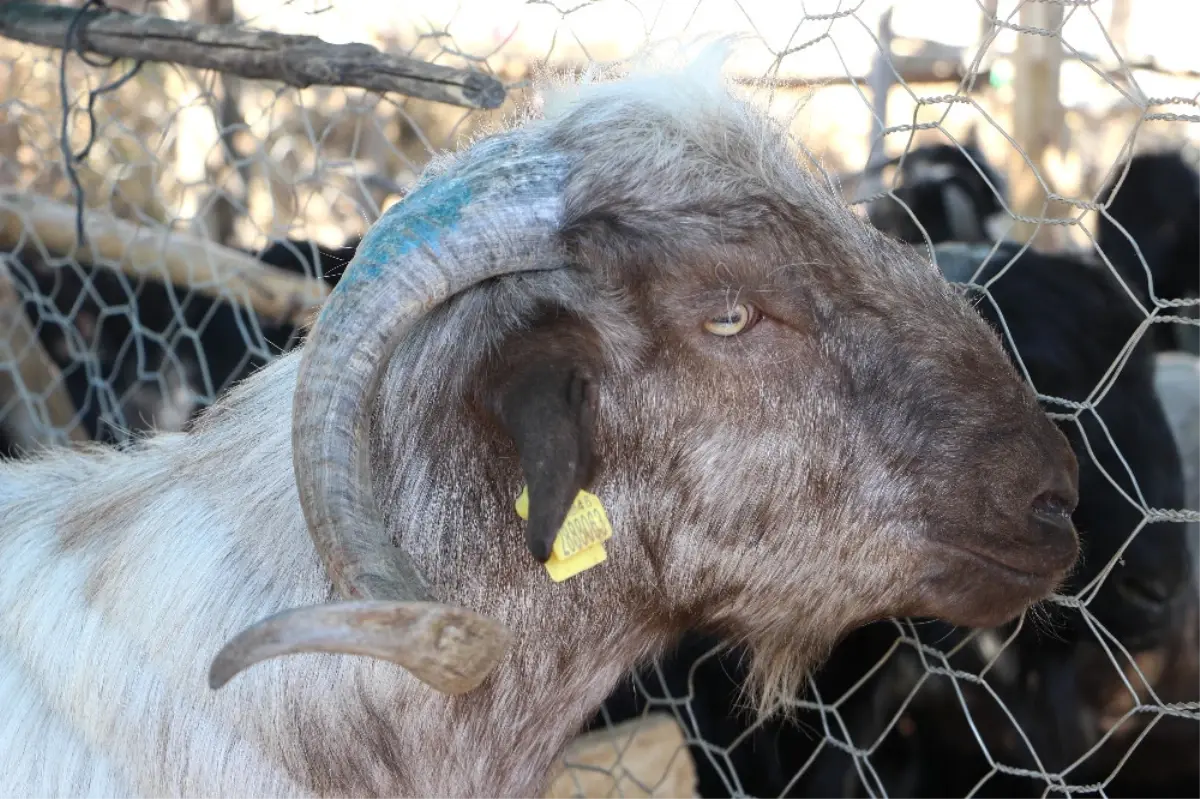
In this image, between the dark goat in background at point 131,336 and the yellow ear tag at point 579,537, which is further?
the dark goat in background at point 131,336

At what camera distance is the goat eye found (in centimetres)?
196

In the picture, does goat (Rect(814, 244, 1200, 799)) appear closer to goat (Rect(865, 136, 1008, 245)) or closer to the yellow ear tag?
goat (Rect(865, 136, 1008, 245))

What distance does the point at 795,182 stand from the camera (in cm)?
205

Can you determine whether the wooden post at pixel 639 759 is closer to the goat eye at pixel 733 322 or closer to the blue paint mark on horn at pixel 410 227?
the goat eye at pixel 733 322

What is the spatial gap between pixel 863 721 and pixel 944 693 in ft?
0.92

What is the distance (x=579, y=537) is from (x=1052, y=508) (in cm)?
79

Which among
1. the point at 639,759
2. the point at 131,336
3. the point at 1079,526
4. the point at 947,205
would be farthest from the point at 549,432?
the point at 131,336

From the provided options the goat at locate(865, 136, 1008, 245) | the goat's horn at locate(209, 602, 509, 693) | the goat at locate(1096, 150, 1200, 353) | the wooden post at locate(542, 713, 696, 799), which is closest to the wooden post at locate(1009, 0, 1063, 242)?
the goat at locate(1096, 150, 1200, 353)

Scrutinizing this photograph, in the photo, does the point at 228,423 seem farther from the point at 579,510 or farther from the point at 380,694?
the point at 579,510

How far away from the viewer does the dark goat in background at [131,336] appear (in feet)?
16.1

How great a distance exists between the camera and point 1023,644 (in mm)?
3344

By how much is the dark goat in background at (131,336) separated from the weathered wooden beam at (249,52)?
3.56 ft

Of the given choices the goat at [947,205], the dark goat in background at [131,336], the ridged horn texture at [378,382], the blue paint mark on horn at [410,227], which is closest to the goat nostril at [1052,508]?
the ridged horn texture at [378,382]

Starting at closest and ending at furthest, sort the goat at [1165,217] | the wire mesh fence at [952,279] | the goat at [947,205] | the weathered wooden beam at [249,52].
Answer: the wire mesh fence at [952,279] < the weathered wooden beam at [249,52] < the goat at [947,205] < the goat at [1165,217]
